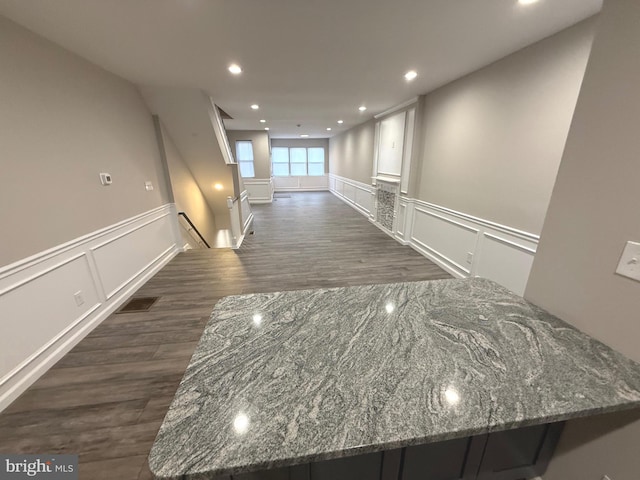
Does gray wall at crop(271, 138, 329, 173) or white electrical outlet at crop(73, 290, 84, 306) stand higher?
gray wall at crop(271, 138, 329, 173)

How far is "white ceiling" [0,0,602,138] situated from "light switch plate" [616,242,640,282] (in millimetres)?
1689

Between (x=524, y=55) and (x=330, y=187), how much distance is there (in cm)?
939

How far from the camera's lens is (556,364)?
841 mm

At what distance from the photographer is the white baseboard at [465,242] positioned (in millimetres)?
2459

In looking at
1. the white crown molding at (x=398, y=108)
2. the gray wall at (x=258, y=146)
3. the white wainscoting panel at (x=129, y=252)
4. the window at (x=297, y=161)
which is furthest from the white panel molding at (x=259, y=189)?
the white wainscoting panel at (x=129, y=252)

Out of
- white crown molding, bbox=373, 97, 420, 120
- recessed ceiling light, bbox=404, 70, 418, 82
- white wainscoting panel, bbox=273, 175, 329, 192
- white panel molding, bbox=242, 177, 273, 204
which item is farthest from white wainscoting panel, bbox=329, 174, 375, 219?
recessed ceiling light, bbox=404, 70, 418, 82

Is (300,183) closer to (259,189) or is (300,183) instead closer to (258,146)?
(259,189)

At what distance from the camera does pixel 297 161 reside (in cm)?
1136

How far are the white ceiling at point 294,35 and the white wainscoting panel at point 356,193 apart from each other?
3.50 meters

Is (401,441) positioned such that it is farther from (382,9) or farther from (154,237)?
(154,237)

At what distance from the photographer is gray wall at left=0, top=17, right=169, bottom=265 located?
1.76 m

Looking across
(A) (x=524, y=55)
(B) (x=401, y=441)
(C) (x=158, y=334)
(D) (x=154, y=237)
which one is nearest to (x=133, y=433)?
(C) (x=158, y=334)

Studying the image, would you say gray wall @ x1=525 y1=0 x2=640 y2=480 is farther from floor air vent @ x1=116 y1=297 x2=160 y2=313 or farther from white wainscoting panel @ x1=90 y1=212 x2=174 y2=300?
white wainscoting panel @ x1=90 y1=212 x2=174 y2=300

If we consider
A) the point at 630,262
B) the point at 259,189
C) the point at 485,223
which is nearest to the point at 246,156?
the point at 259,189
